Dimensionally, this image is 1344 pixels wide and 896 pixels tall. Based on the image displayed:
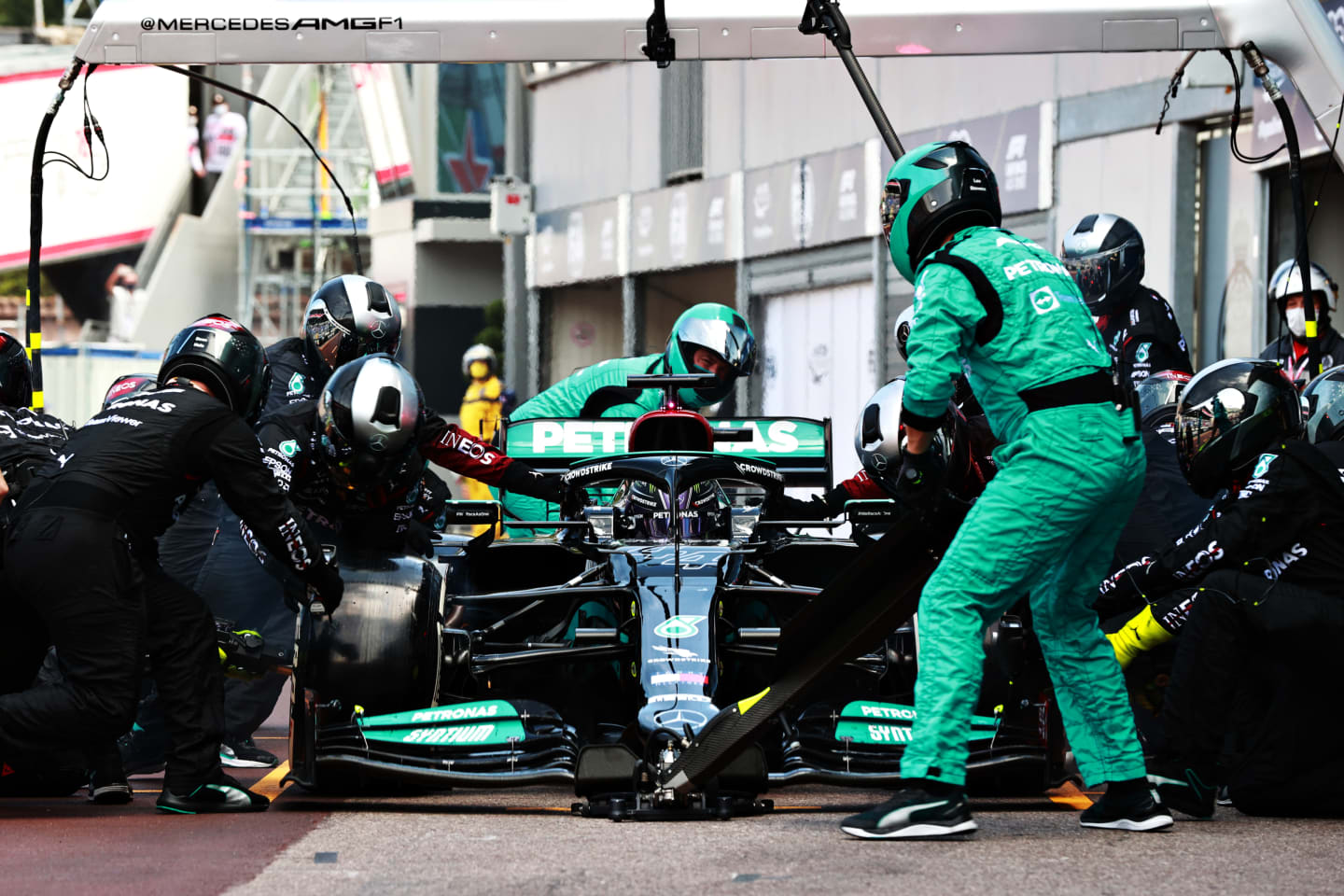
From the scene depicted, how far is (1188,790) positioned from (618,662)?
2066 millimetres

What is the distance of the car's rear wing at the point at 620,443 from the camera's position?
928 centimetres

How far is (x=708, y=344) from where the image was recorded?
9344 millimetres

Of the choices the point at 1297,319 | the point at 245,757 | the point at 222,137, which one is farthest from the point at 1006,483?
the point at 222,137

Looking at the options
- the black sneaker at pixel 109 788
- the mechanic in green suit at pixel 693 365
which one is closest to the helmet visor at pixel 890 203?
the mechanic in green suit at pixel 693 365

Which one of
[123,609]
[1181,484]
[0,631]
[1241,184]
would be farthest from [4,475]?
[1241,184]

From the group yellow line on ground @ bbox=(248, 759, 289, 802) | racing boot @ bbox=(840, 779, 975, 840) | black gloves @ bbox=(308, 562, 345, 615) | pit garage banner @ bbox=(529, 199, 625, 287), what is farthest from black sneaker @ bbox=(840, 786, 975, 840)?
pit garage banner @ bbox=(529, 199, 625, 287)

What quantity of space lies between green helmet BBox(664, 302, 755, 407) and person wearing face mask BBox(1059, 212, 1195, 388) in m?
1.59

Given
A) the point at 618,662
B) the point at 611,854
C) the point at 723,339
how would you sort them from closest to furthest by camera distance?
the point at 611,854 → the point at 618,662 → the point at 723,339

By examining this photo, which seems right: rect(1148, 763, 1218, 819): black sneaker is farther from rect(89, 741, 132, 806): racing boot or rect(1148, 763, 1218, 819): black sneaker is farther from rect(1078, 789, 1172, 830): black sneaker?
rect(89, 741, 132, 806): racing boot

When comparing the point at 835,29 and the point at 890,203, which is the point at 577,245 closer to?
the point at 835,29

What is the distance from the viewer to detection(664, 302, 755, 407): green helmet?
9344 millimetres

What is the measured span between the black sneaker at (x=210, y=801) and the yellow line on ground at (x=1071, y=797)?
8.80 ft

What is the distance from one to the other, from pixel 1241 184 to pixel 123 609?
36.6 ft

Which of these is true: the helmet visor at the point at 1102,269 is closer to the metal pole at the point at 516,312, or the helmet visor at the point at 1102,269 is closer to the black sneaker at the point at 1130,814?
the black sneaker at the point at 1130,814
